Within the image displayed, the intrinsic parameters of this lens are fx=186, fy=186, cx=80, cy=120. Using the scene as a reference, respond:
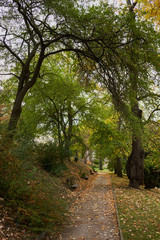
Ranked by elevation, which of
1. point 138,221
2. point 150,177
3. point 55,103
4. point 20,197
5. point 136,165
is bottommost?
point 138,221

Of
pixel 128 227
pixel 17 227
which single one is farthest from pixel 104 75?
pixel 17 227

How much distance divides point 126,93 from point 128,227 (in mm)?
4772

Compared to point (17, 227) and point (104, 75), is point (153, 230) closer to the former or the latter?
point (17, 227)

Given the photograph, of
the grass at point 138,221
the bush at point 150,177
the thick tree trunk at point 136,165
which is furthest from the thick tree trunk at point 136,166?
the grass at point 138,221

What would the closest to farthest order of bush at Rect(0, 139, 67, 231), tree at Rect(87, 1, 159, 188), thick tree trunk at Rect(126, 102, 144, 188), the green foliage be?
bush at Rect(0, 139, 67, 231), tree at Rect(87, 1, 159, 188), the green foliage, thick tree trunk at Rect(126, 102, 144, 188)

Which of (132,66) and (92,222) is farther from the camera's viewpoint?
(132,66)

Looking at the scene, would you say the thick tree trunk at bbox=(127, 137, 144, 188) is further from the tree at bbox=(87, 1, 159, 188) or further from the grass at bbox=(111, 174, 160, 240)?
the tree at bbox=(87, 1, 159, 188)

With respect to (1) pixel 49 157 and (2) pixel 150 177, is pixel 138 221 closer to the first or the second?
(1) pixel 49 157

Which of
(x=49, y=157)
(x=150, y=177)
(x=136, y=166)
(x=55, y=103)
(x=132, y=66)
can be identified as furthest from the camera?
(x=55, y=103)

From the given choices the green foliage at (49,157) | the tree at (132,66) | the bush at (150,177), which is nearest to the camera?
the tree at (132,66)

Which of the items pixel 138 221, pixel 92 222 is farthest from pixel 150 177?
pixel 92 222

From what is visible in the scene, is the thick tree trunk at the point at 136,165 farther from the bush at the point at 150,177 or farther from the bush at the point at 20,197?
the bush at the point at 20,197

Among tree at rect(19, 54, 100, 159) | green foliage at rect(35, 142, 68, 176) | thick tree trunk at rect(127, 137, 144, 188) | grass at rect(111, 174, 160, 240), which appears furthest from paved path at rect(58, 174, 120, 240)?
thick tree trunk at rect(127, 137, 144, 188)

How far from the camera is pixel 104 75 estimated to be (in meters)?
7.55
